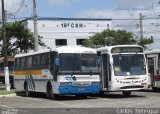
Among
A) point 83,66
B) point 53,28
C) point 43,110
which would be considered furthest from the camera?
point 53,28

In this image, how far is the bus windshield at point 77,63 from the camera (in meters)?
25.0

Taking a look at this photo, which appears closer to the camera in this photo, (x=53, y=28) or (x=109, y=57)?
(x=109, y=57)

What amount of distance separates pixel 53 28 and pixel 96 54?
165ft

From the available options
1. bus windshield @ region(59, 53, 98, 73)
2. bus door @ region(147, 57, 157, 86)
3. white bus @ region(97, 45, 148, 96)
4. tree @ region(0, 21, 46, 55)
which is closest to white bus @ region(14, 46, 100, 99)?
bus windshield @ region(59, 53, 98, 73)

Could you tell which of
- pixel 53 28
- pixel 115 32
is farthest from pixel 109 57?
pixel 53 28

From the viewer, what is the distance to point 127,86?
84.3ft

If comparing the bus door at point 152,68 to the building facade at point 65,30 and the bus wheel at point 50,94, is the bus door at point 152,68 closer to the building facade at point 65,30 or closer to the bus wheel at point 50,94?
the bus wheel at point 50,94

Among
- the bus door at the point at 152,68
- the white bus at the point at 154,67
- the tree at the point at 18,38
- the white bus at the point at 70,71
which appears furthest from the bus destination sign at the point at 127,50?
the tree at the point at 18,38

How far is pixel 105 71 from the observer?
26.8 metres

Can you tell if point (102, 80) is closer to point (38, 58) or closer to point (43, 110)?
point (38, 58)

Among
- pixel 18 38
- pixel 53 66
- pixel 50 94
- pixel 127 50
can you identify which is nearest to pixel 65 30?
pixel 18 38

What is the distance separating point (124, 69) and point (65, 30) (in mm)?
51227

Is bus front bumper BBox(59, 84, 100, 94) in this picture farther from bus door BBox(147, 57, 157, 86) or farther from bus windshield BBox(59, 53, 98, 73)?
bus door BBox(147, 57, 157, 86)

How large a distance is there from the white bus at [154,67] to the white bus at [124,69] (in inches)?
165
